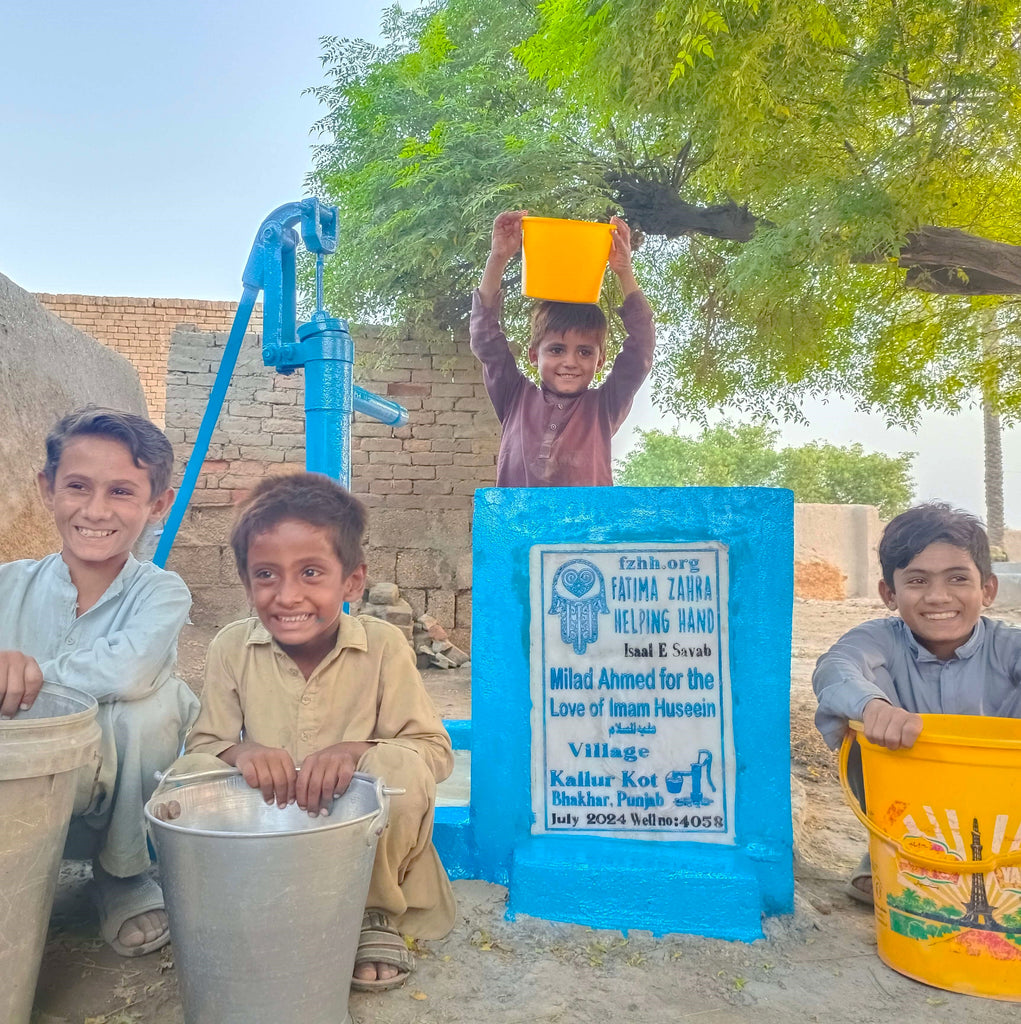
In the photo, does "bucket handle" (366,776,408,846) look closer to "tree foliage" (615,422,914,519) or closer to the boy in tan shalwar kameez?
the boy in tan shalwar kameez

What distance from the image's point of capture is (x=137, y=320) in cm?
993

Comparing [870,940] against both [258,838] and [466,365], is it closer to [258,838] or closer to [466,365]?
[258,838]

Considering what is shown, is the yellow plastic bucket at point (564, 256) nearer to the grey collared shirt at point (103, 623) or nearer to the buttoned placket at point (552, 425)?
the buttoned placket at point (552, 425)

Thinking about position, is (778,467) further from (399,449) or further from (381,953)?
(381,953)

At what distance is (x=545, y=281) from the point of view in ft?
7.63

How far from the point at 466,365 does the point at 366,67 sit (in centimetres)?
222

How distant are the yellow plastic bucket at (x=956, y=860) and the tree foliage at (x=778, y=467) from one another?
20.9 metres

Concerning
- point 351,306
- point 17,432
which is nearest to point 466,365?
point 351,306

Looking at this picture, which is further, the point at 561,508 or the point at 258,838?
the point at 561,508

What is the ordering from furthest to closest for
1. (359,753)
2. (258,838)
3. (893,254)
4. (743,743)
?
(893,254) → (743,743) → (359,753) → (258,838)

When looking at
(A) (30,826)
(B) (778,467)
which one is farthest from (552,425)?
(B) (778,467)

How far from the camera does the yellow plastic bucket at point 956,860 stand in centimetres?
151

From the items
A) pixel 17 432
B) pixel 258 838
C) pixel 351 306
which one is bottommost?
pixel 258 838

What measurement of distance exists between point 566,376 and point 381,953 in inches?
66.4
